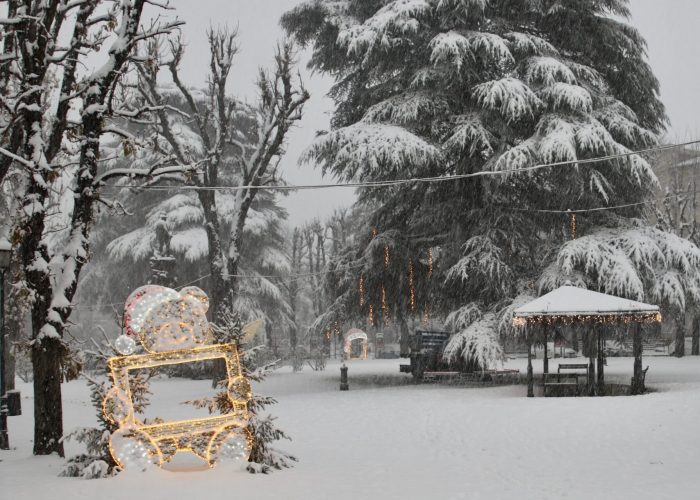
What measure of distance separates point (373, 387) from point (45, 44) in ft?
46.2

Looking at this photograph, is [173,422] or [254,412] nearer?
[173,422]

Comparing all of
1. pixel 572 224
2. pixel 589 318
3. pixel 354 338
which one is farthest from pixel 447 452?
pixel 354 338

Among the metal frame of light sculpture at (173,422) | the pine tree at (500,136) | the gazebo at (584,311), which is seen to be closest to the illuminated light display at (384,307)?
the pine tree at (500,136)

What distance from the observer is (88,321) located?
172ft

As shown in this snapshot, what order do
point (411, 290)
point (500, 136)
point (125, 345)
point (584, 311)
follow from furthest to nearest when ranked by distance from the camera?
1. point (411, 290)
2. point (500, 136)
3. point (584, 311)
4. point (125, 345)

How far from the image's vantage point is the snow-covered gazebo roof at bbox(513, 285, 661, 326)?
16484 millimetres

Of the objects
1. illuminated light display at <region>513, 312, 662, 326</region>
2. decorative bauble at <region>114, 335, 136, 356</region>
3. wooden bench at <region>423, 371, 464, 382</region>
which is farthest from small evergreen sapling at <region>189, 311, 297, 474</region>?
wooden bench at <region>423, 371, 464, 382</region>

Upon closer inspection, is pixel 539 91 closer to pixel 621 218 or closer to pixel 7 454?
pixel 621 218

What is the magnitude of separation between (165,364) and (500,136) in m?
14.7

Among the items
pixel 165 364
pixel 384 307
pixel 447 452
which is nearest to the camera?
pixel 165 364

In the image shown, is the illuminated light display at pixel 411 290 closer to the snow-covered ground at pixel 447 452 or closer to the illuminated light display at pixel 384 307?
the illuminated light display at pixel 384 307

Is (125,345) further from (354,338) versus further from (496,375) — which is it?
(354,338)

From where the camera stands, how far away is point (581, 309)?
649 inches

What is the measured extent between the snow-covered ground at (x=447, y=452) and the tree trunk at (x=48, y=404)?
24 cm
